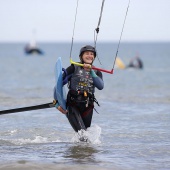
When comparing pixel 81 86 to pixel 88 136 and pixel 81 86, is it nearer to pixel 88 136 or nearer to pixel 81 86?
pixel 81 86

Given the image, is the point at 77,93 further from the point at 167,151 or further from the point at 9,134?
the point at 9,134

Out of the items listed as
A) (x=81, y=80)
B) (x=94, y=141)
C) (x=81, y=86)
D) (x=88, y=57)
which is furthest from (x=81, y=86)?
(x=94, y=141)

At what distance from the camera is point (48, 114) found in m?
13.8

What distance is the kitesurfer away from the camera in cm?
825

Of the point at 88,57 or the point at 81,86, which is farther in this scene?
the point at 81,86

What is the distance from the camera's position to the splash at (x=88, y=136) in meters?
8.55

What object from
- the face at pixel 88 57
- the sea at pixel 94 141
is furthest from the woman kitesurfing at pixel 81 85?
the sea at pixel 94 141

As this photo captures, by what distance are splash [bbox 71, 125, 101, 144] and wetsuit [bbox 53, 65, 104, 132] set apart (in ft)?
0.35

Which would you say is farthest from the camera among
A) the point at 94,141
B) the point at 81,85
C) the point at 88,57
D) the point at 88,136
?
the point at 94,141

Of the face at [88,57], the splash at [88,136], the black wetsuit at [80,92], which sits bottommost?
the splash at [88,136]

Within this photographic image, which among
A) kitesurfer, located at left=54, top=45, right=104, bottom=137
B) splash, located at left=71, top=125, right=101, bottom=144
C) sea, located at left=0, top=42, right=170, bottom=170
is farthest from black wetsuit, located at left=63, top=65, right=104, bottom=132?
sea, located at left=0, top=42, right=170, bottom=170

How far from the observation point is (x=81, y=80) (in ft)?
27.3

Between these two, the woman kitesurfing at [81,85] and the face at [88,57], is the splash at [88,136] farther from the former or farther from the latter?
the face at [88,57]

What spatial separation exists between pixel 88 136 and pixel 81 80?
965 mm
